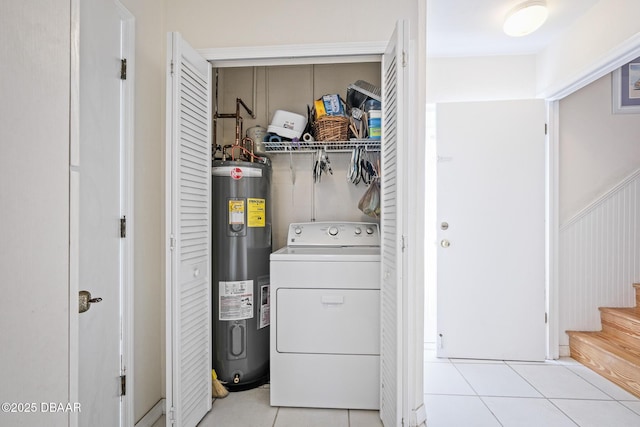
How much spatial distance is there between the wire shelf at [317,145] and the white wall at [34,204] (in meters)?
1.69

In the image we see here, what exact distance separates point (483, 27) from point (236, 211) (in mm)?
2242

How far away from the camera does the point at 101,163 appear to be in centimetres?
146

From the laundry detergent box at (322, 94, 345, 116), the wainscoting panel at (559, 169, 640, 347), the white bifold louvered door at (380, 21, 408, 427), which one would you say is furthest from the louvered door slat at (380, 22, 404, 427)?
the wainscoting panel at (559, 169, 640, 347)

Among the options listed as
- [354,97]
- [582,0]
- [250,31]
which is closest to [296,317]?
[354,97]

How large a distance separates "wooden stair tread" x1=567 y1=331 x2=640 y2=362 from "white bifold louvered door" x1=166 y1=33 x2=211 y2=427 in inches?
112

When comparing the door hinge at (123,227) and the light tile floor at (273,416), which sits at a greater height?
the door hinge at (123,227)

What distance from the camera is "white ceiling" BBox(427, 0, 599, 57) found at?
7.18ft

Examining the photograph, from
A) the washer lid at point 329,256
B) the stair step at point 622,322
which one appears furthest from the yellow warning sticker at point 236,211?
the stair step at point 622,322

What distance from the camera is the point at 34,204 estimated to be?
1.96 feet

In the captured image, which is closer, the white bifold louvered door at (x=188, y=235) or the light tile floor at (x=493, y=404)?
the white bifold louvered door at (x=188, y=235)

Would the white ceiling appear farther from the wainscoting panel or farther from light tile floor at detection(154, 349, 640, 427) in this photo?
light tile floor at detection(154, 349, 640, 427)

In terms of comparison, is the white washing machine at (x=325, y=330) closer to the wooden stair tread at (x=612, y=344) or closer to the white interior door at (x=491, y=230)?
the white interior door at (x=491, y=230)

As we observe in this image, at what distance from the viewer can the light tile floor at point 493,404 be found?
6.18 feet

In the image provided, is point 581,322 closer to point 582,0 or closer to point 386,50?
point 582,0
